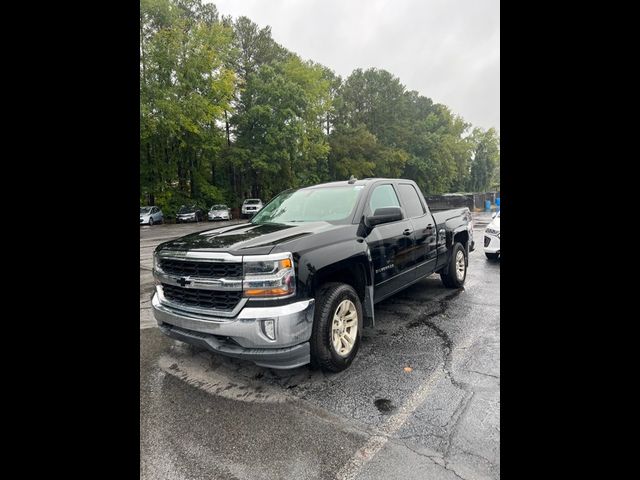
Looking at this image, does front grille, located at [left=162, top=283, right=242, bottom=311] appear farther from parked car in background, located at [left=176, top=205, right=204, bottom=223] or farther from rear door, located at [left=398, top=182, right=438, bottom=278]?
parked car in background, located at [left=176, top=205, right=204, bottom=223]

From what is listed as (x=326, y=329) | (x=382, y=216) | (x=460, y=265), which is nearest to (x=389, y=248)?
(x=382, y=216)

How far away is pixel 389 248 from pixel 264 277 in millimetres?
1802

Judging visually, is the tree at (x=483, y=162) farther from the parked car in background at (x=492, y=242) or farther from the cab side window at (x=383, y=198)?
the cab side window at (x=383, y=198)

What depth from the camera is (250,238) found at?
325 centimetres

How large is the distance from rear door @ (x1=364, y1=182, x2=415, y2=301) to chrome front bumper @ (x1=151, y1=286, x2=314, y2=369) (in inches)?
48.0

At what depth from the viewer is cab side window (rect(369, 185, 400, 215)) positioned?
4.38m

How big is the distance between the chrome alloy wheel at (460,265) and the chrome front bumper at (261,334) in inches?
155

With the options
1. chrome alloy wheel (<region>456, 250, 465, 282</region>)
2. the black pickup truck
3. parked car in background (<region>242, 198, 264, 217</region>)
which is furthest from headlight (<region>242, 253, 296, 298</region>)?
parked car in background (<region>242, 198, 264, 217</region>)

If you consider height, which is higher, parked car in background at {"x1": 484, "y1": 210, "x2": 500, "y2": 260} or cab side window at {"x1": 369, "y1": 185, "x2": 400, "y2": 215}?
cab side window at {"x1": 369, "y1": 185, "x2": 400, "y2": 215}

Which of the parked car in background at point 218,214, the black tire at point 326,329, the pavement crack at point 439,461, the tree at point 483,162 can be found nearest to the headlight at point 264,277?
the black tire at point 326,329

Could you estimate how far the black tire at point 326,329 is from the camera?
3078 mm

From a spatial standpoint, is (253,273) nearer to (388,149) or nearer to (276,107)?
(276,107)
